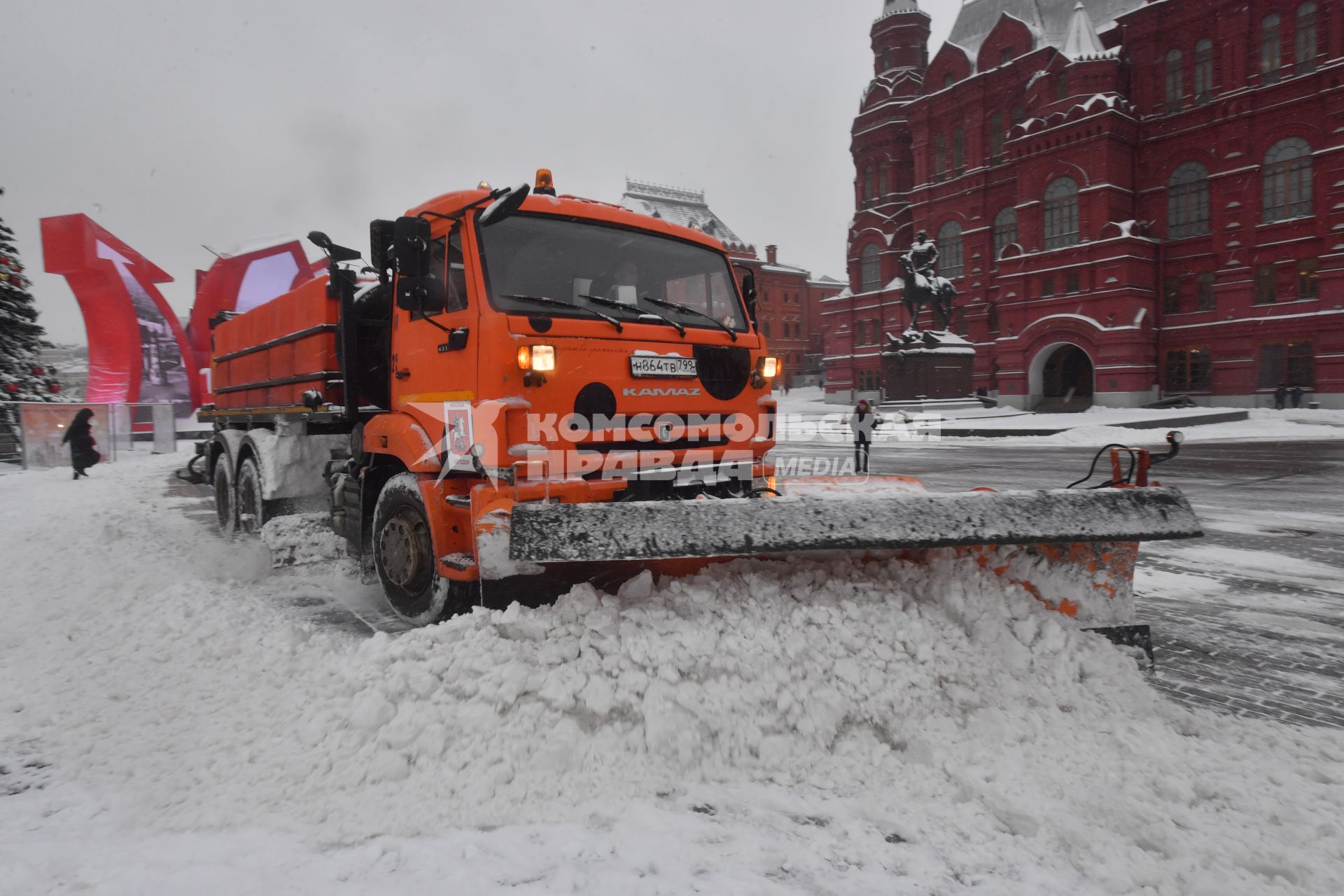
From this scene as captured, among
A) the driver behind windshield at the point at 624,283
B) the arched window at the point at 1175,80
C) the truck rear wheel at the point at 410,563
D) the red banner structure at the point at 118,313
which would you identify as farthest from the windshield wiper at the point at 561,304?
the arched window at the point at 1175,80

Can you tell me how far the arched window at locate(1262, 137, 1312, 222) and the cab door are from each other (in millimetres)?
42842

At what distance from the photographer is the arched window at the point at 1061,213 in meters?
37.9

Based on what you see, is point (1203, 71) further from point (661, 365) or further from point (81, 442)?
point (81, 442)

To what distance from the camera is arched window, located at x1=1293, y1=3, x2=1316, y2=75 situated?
3312 cm

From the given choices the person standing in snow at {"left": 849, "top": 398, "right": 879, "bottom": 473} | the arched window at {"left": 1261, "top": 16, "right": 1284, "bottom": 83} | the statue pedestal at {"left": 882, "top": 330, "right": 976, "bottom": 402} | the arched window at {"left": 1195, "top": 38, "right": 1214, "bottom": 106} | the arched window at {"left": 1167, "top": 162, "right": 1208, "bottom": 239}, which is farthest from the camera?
the arched window at {"left": 1167, "top": 162, "right": 1208, "bottom": 239}

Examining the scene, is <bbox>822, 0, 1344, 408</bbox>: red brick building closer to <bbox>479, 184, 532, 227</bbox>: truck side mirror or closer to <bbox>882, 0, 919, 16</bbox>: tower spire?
<bbox>882, 0, 919, 16</bbox>: tower spire

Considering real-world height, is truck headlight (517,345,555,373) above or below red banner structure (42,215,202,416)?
below

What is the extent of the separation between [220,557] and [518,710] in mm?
5420

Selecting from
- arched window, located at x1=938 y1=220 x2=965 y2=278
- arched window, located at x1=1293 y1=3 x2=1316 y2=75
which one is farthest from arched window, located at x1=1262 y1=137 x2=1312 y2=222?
arched window, located at x1=938 y1=220 x2=965 y2=278

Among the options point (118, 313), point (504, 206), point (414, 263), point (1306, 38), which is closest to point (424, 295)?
point (414, 263)

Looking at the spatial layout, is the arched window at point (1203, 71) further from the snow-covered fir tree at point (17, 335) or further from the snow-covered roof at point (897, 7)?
the snow-covered fir tree at point (17, 335)

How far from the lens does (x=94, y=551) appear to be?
705 cm

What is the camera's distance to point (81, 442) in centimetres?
1602

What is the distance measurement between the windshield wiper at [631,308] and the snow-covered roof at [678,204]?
60.4m
